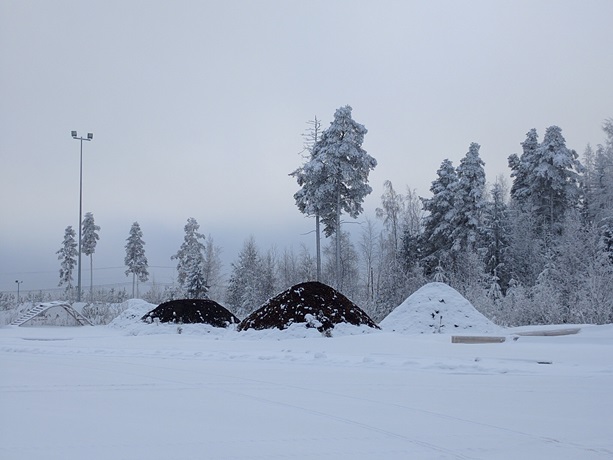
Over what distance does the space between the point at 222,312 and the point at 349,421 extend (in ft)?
55.3

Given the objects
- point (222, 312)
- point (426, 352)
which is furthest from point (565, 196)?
point (426, 352)

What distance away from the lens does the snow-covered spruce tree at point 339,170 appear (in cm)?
3481

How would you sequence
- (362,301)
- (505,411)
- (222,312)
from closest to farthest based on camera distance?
1. (505,411)
2. (222,312)
3. (362,301)

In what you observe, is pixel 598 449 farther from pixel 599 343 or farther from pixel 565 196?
pixel 565 196

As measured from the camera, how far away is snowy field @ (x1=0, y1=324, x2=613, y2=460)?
4.77 m

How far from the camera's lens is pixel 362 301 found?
110 ft

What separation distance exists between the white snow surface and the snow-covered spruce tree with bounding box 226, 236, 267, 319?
30.2 metres

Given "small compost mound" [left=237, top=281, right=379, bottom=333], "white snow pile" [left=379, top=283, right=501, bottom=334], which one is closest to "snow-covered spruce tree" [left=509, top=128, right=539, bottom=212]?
"white snow pile" [left=379, top=283, right=501, bottom=334]

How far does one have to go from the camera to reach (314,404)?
6.73m

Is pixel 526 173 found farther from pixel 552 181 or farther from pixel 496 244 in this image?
pixel 496 244

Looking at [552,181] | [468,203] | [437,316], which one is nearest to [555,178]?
[552,181]

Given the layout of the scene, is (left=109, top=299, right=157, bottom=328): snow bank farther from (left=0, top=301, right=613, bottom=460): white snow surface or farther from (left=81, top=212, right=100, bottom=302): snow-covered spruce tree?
(left=81, top=212, right=100, bottom=302): snow-covered spruce tree

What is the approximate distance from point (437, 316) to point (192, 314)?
8959 millimetres

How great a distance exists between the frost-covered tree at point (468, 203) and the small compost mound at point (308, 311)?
71.1 feet
